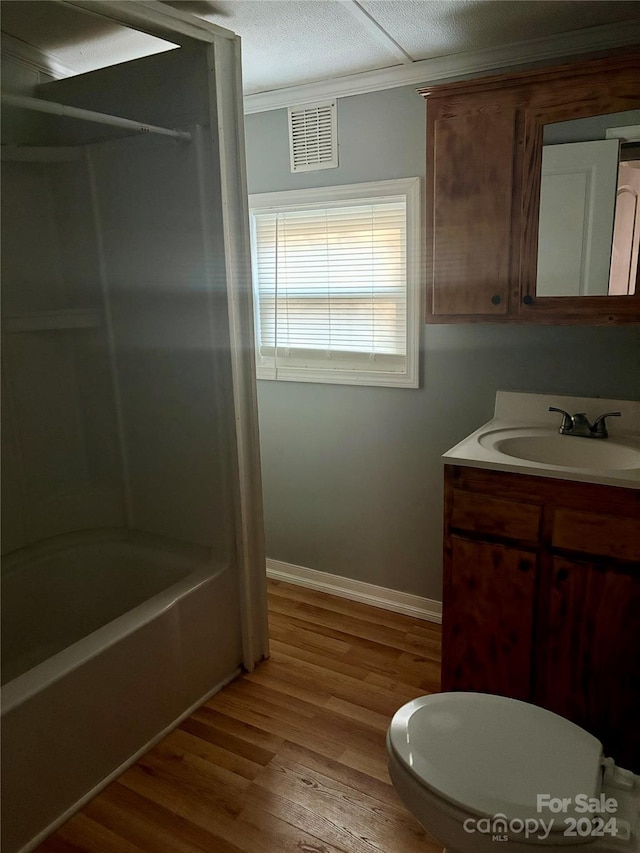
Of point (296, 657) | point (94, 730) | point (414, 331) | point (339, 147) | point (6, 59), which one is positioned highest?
point (6, 59)

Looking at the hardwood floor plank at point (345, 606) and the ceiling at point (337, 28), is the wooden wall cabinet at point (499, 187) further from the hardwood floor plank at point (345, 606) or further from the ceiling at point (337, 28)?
the hardwood floor plank at point (345, 606)

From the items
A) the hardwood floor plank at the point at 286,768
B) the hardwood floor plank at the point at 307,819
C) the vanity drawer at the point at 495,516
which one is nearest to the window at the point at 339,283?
the vanity drawer at the point at 495,516

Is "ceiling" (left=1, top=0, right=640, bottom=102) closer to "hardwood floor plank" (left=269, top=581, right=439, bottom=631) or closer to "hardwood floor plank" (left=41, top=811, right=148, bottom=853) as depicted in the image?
"hardwood floor plank" (left=269, top=581, right=439, bottom=631)

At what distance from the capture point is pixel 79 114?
1.78 meters

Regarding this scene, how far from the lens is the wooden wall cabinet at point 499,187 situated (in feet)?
6.23

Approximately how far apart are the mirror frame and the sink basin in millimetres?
413

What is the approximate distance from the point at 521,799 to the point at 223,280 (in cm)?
170

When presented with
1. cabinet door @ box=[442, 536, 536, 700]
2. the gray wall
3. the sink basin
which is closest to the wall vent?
the gray wall

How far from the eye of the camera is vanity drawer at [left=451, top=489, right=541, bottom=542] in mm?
1861

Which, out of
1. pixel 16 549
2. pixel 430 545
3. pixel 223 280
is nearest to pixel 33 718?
pixel 16 549

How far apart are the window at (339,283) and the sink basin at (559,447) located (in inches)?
21.8

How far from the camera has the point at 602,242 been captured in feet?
6.44

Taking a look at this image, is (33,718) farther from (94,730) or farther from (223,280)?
(223,280)

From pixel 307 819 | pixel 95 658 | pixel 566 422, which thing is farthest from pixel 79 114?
pixel 307 819
